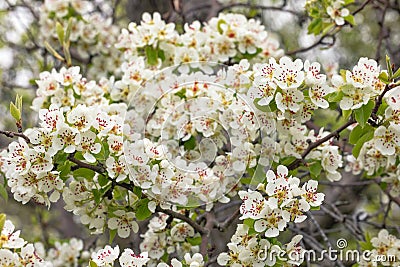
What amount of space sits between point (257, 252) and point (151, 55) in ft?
3.77

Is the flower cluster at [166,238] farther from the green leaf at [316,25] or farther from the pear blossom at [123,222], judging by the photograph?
the green leaf at [316,25]

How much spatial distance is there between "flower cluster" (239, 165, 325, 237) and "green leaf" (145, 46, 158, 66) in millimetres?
1035

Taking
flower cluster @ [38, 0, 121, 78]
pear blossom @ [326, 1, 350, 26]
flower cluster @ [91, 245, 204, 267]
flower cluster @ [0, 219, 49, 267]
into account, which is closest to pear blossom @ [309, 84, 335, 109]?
flower cluster @ [91, 245, 204, 267]

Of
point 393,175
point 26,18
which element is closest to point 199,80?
point 393,175

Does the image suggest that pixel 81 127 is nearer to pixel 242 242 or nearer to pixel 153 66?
pixel 242 242

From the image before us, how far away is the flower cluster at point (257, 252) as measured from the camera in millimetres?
1810

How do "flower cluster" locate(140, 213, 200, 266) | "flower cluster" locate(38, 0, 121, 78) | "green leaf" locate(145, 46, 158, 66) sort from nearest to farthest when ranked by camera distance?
"flower cluster" locate(140, 213, 200, 266), "green leaf" locate(145, 46, 158, 66), "flower cluster" locate(38, 0, 121, 78)

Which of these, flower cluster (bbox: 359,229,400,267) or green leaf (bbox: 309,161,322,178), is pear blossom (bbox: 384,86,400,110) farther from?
flower cluster (bbox: 359,229,400,267)

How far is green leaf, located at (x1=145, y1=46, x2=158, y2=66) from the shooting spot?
261 centimetres

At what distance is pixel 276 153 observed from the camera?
2107 millimetres

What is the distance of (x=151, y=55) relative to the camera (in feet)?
8.63

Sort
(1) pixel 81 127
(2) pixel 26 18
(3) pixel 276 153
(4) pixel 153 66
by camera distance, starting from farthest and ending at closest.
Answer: (2) pixel 26 18 < (4) pixel 153 66 < (3) pixel 276 153 < (1) pixel 81 127

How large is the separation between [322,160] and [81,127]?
0.88m

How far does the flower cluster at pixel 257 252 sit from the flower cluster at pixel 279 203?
2.8 inches
